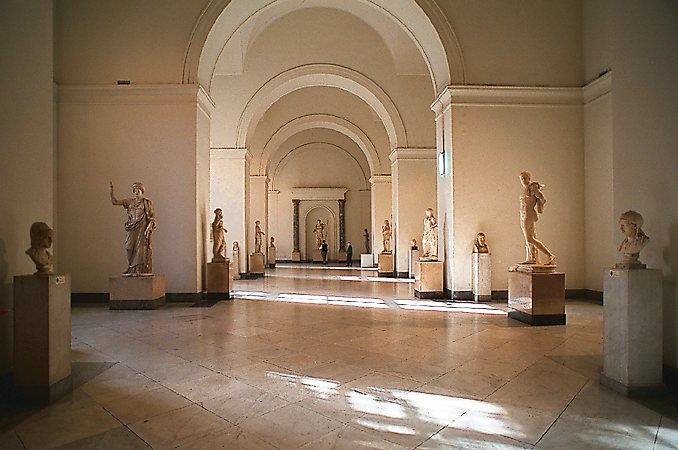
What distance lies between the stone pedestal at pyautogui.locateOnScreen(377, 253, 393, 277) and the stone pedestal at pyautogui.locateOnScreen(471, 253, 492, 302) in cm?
880

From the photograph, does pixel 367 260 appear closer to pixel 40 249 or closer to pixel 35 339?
pixel 40 249

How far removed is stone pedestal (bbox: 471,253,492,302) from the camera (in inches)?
411

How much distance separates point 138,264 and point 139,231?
693mm

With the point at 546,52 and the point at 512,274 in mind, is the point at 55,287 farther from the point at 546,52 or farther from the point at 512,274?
the point at 546,52

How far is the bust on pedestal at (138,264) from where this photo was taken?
945 cm

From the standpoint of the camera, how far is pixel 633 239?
4250 millimetres

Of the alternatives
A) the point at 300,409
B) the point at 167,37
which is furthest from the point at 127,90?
the point at 300,409

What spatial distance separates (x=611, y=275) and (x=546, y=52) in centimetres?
842

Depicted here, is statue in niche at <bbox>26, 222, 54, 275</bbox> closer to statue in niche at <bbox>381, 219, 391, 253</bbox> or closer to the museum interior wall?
the museum interior wall

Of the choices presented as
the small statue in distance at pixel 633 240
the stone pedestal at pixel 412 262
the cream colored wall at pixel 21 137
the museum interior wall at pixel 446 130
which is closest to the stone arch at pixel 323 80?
the stone pedestal at pixel 412 262

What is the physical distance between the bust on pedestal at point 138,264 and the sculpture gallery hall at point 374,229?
0.19ft

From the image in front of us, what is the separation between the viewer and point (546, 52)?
1103 cm

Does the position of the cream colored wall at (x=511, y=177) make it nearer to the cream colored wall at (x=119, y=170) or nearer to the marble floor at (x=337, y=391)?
the marble floor at (x=337, y=391)

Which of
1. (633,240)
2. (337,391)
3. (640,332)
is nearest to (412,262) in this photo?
(633,240)
